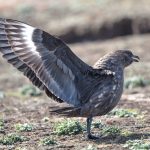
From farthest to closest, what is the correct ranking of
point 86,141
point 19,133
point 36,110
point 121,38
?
point 121,38
point 36,110
point 19,133
point 86,141

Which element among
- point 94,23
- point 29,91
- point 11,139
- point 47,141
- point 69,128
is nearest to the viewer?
point 47,141

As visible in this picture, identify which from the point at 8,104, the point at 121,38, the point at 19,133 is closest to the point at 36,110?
the point at 8,104

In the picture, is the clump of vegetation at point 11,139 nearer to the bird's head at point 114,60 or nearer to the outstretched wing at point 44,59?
the outstretched wing at point 44,59

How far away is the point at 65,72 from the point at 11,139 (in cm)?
114

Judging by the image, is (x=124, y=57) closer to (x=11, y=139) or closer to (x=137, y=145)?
(x=137, y=145)

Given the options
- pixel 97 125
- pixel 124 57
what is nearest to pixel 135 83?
pixel 97 125

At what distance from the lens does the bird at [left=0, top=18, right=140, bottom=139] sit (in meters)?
10.5

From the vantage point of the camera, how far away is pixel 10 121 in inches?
475

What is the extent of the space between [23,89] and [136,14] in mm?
8874

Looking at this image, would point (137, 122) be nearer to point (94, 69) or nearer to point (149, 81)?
point (94, 69)

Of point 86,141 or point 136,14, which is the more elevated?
point 136,14

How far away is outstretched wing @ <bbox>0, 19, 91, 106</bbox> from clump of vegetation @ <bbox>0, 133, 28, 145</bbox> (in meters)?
0.73

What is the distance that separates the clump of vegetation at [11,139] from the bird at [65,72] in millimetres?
606

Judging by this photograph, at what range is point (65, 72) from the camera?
35.0 feet
